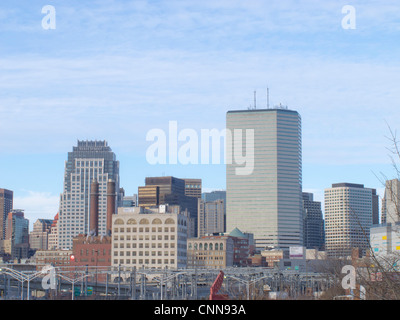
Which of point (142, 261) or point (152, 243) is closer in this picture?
point (142, 261)

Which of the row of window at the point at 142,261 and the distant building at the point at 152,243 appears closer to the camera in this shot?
the row of window at the point at 142,261

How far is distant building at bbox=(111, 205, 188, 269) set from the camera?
633 ft

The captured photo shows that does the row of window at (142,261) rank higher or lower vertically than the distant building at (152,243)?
lower

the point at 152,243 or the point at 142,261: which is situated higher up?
the point at 152,243

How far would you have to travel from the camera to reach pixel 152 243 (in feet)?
641

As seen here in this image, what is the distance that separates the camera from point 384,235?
187250 millimetres

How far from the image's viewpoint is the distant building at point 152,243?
7598 inches
